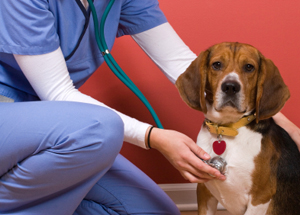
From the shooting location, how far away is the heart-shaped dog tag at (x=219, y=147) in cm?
117

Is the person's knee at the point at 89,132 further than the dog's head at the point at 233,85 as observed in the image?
No

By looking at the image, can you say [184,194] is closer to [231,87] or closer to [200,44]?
[200,44]

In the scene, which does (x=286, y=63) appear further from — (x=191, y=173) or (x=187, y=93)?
(x=191, y=173)

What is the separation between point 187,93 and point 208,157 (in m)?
0.24

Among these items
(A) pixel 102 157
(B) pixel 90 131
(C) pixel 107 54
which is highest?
(C) pixel 107 54

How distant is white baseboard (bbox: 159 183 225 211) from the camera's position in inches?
78.7

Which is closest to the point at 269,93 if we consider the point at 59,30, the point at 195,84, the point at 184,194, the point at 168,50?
the point at 195,84

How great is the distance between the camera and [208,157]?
110 cm

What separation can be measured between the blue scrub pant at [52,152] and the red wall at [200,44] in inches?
33.5

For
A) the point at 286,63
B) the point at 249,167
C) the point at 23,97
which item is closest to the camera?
the point at 249,167

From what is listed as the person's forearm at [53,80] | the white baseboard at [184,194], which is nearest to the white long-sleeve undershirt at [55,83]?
the person's forearm at [53,80]

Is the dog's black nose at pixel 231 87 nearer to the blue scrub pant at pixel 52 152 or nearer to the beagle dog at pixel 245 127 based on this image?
the beagle dog at pixel 245 127

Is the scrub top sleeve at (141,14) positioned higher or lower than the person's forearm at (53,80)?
Result: higher

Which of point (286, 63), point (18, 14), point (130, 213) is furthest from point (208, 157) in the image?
point (286, 63)
